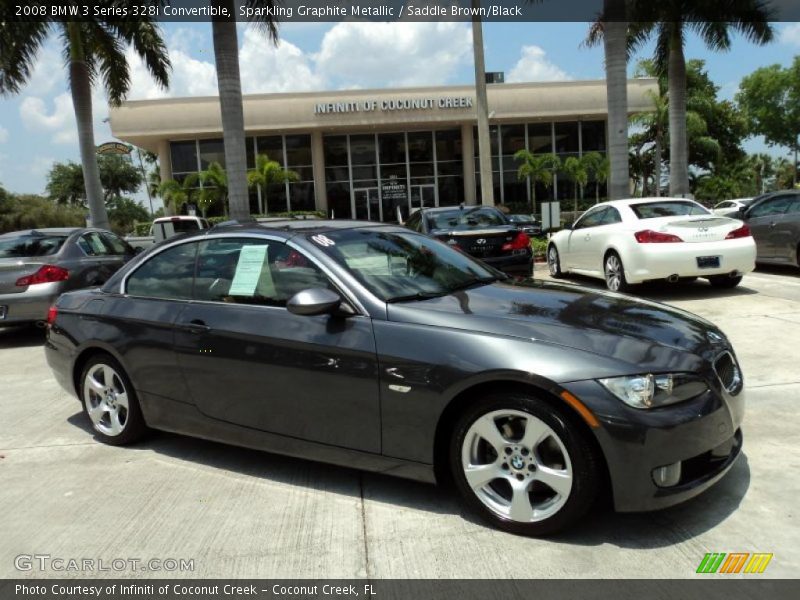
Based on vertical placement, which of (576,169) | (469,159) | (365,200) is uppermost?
(469,159)

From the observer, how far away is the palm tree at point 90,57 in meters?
15.4

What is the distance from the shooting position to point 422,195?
3262 centimetres

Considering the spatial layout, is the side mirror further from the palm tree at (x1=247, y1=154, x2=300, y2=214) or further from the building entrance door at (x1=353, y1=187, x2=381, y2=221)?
the building entrance door at (x1=353, y1=187, x2=381, y2=221)

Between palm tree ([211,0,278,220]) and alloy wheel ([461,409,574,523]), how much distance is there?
10.9m

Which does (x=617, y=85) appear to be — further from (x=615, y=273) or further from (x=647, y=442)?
(x=647, y=442)

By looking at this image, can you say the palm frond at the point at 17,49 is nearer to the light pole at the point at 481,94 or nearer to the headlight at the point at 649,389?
the light pole at the point at 481,94

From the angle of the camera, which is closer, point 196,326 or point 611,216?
point 196,326

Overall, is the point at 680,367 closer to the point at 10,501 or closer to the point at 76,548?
the point at 76,548

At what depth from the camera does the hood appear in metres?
2.96

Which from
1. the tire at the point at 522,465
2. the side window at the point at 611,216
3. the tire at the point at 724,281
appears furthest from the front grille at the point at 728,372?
the tire at the point at 724,281

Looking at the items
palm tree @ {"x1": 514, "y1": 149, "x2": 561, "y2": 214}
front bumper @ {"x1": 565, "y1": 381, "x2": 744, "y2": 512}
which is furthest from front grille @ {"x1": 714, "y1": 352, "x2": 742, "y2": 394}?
palm tree @ {"x1": 514, "y1": 149, "x2": 561, "y2": 214}

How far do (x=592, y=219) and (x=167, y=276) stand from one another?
7.47 meters

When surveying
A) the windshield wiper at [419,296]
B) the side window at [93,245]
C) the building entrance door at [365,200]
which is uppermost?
the building entrance door at [365,200]

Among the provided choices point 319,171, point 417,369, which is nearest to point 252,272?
point 417,369
